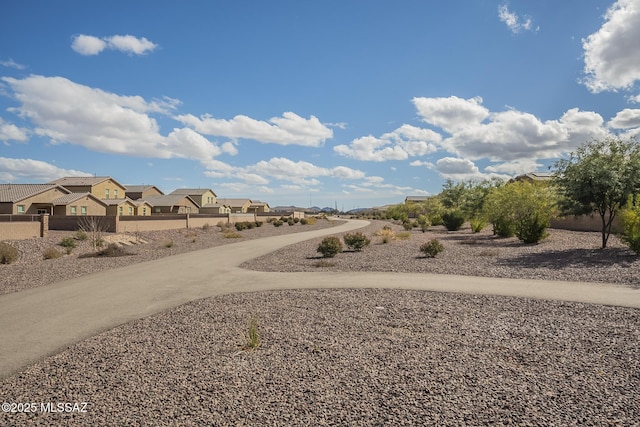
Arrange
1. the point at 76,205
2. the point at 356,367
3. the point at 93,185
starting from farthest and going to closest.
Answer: the point at 93,185
the point at 76,205
the point at 356,367

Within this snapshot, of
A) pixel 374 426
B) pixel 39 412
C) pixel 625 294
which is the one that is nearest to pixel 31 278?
pixel 39 412

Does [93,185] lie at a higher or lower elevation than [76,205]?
higher

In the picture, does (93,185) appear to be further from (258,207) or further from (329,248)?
(329,248)

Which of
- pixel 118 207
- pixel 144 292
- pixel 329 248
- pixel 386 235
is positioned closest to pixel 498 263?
pixel 329 248

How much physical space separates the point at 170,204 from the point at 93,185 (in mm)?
13311

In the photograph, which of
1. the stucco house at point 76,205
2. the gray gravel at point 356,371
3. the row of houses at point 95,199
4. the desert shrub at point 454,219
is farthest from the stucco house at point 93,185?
the gray gravel at point 356,371

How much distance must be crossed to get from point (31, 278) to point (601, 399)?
16.5 meters

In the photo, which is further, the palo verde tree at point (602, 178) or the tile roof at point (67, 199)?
the tile roof at point (67, 199)

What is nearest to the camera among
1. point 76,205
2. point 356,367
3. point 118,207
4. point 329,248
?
point 356,367

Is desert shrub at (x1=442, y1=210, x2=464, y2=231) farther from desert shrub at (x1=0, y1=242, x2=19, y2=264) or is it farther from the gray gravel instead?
desert shrub at (x1=0, y1=242, x2=19, y2=264)

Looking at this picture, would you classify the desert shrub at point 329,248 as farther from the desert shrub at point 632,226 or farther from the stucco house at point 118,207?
the stucco house at point 118,207

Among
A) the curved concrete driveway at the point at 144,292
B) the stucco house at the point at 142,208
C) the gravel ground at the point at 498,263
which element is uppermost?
the stucco house at the point at 142,208

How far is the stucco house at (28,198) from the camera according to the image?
46375 mm

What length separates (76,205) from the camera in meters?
50.6
